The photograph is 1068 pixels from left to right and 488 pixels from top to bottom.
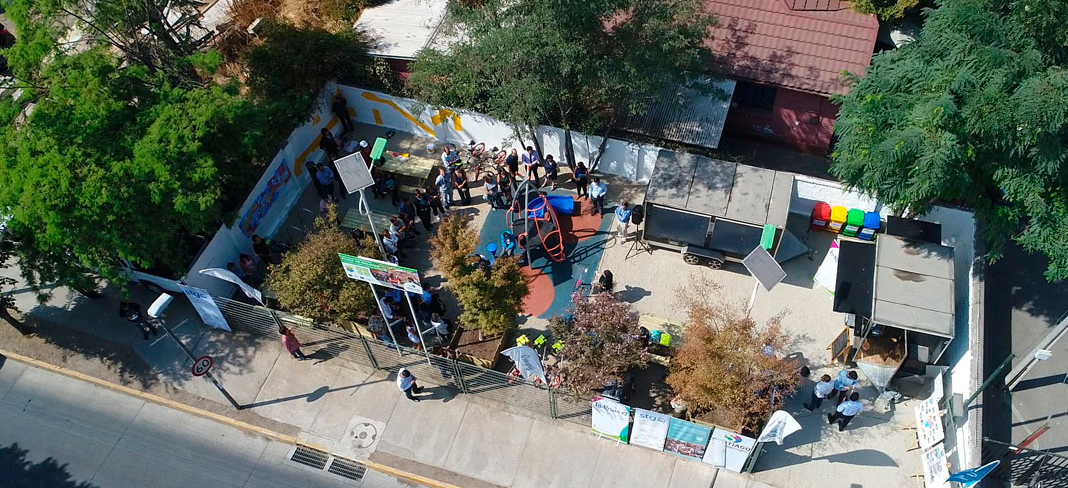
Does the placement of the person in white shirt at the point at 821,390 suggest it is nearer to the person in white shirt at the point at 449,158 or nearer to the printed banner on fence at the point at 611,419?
the printed banner on fence at the point at 611,419

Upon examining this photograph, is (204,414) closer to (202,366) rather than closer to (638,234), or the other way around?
(202,366)

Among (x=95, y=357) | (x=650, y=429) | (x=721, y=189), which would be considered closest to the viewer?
(x=650, y=429)

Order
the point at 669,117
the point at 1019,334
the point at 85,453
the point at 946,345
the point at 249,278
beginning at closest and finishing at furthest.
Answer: the point at 946,345
the point at 85,453
the point at 1019,334
the point at 249,278
the point at 669,117

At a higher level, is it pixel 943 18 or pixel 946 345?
pixel 943 18

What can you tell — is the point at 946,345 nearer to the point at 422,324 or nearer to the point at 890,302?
the point at 890,302

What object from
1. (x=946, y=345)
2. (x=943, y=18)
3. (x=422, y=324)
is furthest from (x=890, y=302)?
(x=422, y=324)

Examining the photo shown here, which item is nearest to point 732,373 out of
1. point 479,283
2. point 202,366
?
point 479,283

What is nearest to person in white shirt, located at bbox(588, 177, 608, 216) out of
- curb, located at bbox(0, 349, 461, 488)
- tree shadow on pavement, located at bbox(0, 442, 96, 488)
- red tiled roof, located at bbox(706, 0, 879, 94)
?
red tiled roof, located at bbox(706, 0, 879, 94)
